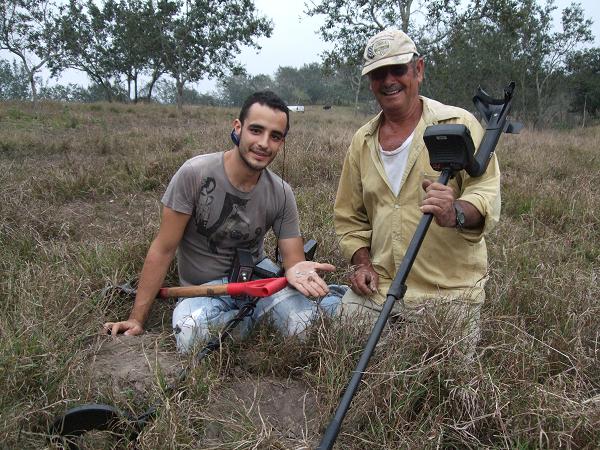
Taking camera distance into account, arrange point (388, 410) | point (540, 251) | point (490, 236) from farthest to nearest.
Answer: point (490, 236), point (540, 251), point (388, 410)

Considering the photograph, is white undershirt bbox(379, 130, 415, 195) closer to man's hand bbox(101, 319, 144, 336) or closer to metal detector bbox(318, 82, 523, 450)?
metal detector bbox(318, 82, 523, 450)

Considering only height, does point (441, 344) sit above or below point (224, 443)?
above

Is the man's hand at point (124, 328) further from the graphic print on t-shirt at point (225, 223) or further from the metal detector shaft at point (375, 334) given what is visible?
the metal detector shaft at point (375, 334)

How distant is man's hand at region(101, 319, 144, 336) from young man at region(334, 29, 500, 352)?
3.83ft

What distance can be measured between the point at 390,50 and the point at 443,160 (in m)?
0.83

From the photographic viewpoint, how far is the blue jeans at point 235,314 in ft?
8.91

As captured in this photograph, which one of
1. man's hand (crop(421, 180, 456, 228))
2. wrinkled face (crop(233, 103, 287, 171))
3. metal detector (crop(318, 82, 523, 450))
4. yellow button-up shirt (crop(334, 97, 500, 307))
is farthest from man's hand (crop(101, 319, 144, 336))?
man's hand (crop(421, 180, 456, 228))

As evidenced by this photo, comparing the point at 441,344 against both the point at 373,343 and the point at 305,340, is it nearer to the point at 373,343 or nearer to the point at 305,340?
the point at 373,343

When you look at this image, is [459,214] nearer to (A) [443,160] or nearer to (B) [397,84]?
(A) [443,160]

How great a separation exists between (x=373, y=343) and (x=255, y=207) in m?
1.47

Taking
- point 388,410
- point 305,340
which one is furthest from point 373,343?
point 305,340

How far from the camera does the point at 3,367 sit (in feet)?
7.06

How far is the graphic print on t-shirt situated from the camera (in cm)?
301

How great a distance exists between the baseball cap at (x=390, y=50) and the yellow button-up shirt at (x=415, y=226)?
1.02ft
